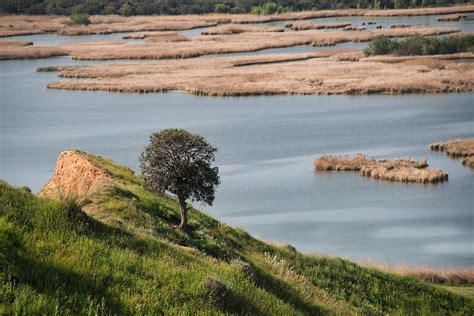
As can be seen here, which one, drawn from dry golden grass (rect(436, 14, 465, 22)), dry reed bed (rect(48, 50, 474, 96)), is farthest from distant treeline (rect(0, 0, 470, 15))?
dry reed bed (rect(48, 50, 474, 96))

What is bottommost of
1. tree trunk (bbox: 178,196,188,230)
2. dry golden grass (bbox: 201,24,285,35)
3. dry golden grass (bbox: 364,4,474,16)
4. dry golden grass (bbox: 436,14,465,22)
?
dry golden grass (bbox: 201,24,285,35)

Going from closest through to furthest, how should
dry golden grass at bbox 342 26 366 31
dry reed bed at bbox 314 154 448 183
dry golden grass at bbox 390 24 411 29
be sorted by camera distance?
dry reed bed at bbox 314 154 448 183, dry golden grass at bbox 390 24 411 29, dry golden grass at bbox 342 26 366 31

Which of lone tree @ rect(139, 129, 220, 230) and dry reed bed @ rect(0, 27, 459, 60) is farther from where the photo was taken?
dry reed bed @ rect(0, 27, 459, 60)

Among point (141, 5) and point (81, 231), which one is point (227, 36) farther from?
point (81, 231)

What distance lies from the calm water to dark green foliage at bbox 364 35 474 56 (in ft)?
77.8

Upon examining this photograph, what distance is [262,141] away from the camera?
176 ft

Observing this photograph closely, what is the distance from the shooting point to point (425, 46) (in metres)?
91.2

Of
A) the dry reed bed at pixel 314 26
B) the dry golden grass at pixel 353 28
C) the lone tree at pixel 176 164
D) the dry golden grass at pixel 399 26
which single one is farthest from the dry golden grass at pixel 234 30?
the lone tree at pixel 176 164

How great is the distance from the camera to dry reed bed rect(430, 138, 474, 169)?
1827 inches

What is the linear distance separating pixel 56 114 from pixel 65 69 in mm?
26026

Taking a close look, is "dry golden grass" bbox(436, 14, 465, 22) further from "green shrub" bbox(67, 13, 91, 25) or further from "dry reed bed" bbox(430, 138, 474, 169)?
"dry reed bed" bbox(430, 138, 474, 169)

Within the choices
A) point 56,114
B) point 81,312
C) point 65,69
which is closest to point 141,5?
point 65,69

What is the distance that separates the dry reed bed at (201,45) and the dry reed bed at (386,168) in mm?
55784

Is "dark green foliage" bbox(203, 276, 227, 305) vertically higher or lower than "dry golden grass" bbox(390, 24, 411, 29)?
higher
